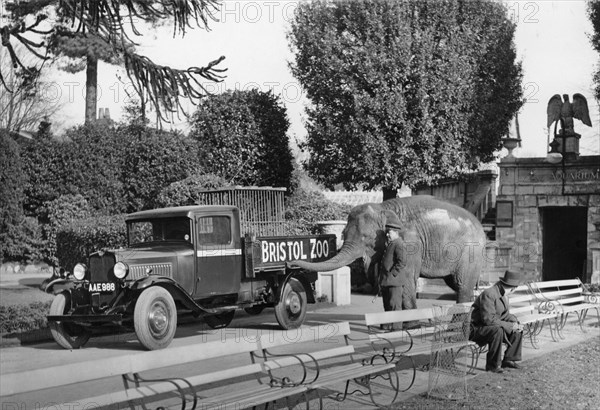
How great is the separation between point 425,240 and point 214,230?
143 inches

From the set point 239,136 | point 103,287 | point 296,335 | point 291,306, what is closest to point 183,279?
point 103,287

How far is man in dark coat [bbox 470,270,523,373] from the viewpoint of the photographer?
926 cm

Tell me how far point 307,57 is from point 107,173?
7.35 metres

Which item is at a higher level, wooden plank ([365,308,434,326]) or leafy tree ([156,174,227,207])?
leafy tree ([156,174,227,207])

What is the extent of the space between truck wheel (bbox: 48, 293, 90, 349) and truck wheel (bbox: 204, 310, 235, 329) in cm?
261

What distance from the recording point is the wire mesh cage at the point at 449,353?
823 cm

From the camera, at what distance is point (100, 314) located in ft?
36.3

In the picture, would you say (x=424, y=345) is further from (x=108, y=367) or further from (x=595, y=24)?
(x=595, y=24)

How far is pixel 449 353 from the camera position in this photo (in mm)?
8797

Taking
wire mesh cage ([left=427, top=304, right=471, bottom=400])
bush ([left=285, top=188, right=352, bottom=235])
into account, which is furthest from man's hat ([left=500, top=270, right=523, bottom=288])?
bush ([left=285, top=188, right=352, bottom=235])

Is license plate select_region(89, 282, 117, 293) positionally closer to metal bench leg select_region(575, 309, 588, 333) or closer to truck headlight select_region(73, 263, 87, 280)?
truck headlight select_region(73, 263, 87, 280)

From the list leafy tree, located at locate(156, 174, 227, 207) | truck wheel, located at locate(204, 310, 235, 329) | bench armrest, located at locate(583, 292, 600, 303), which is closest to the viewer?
truck wheel, located at locate(204, 310, 235, 329)

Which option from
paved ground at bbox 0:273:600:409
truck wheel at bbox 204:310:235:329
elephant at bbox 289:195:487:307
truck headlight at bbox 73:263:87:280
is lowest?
paved ground at bbox 0:273:600:409

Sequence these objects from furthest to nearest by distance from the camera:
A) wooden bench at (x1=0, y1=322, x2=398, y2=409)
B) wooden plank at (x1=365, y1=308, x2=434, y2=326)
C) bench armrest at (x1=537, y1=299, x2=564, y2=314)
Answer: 1. bench armrest at (x1=537, y1=299, x2=564, y2=314)
2. wooden plank at (x1=365, y1=308, x2=434, y2=326)
3. wooden bench at (x1=0, y1=322, x2=398, y2=409)
